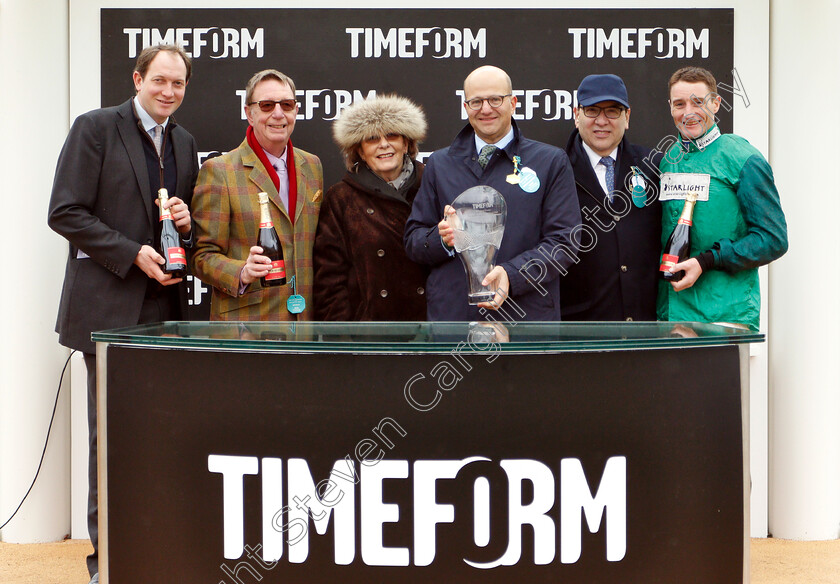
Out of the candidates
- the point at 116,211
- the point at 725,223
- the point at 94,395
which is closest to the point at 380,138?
the point at 116,211

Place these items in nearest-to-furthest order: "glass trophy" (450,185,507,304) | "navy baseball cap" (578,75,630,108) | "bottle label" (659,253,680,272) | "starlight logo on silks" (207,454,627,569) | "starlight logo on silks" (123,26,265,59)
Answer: "starlight logo on silks" (207,454,627,569), "glass trophy" (450,185,507,304), "bottle label" (659,253,680,272), "navy baseball cap" (578,75,630,108), "starlight logo on silks" (123,26,265,59)

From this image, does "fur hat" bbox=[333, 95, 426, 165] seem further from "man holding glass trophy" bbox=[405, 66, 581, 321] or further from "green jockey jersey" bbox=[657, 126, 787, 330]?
"green jockey jersey" bbox=[657, 126, 787, 330]

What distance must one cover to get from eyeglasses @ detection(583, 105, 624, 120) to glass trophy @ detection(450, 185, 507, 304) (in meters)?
0.54

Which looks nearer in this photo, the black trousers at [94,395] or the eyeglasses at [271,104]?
the black trousers at [94,395]

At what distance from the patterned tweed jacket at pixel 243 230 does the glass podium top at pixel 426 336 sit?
32.8 inches

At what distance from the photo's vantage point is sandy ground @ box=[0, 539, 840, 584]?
355 cm

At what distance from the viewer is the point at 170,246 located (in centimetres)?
319

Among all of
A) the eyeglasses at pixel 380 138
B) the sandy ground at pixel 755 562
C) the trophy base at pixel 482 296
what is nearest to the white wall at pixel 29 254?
the sandy ground at pixel 755 562

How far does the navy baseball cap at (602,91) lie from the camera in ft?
11.0

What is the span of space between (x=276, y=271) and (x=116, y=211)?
0.63 metres

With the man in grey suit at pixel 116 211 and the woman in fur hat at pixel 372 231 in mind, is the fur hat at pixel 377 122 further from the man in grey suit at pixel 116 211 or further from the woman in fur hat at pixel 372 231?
the man in grey suit at pixel 116 211

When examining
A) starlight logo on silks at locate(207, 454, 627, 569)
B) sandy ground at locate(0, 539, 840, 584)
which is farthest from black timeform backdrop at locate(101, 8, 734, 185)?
starlight logo on silks at locate(207, 454, 627, 569)

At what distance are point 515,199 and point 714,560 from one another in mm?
1471

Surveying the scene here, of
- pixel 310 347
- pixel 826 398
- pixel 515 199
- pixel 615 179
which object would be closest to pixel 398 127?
pixel 515 199
